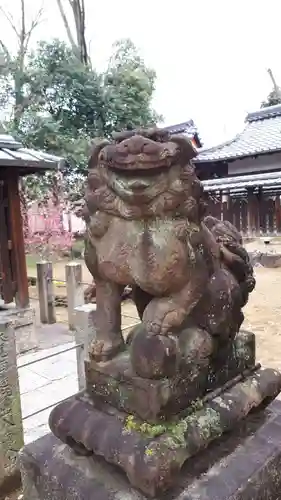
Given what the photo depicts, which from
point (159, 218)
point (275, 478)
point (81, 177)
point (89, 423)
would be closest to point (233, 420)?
point (275, 478)


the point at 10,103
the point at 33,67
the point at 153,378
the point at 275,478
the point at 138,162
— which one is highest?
the point at 33,67

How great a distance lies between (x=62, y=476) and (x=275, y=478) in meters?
0.77

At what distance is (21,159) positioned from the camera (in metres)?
4.75

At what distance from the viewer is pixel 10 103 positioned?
13656 millimetres

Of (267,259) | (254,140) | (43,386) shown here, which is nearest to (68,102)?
(254,140)

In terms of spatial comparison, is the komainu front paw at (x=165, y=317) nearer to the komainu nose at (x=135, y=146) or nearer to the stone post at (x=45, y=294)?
Answer: the komainu nose at (x=135, y=146)

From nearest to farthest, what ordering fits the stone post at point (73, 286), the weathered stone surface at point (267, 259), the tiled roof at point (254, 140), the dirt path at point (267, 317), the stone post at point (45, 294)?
the dirt path at point (267, 317)
the stone post at point (73, 286)
the stone post at point (45, 294)
the weathered stone surface at point (267, 259)
the tiled roof at point (254, 140)

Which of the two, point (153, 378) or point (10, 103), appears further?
point (10, 103)

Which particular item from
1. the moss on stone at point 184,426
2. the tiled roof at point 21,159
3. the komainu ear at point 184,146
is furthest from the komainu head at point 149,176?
the tiled roof at point 21,159

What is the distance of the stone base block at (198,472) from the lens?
1.35 metres

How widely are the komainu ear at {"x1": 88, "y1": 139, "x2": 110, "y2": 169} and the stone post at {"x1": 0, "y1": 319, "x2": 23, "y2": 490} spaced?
130 centimetres

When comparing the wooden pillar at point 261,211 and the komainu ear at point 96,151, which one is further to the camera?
the wooden pillar at point 261,211

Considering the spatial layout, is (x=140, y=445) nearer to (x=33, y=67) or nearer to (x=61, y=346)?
(x=61, y=346)

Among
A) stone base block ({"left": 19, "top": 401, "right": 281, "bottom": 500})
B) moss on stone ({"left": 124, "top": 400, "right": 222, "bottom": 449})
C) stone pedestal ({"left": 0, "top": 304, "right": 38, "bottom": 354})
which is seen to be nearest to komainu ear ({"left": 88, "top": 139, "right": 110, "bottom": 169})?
moss on stone ({"left": 124, "top": 400, "right": 222, "bottom": 449})
